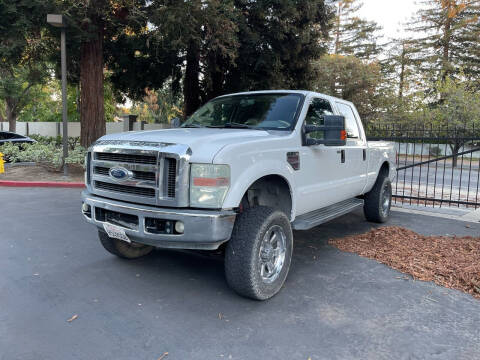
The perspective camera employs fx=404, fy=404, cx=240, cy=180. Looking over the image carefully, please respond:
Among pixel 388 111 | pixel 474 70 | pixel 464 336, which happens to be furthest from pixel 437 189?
pixel 474 70

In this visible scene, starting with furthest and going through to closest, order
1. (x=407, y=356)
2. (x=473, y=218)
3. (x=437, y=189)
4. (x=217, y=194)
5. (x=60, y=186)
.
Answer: (x=437, y=189), (x=60, y=186), (x=473, y=218), (x=217, y=194), (x=407, y=356)

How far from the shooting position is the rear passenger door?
5.60m

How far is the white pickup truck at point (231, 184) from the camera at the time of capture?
3400mm

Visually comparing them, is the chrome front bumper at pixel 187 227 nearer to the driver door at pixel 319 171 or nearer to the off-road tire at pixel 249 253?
the off-road tire at pixel 249 253

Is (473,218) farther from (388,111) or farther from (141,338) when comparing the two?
(388,111)

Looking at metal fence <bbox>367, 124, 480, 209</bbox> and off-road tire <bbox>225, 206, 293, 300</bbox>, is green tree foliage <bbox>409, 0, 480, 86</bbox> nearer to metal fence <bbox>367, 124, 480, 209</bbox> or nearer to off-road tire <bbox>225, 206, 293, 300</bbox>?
metal fence <bbox>367, 124, 480, 209</bbox>

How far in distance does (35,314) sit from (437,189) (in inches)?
493

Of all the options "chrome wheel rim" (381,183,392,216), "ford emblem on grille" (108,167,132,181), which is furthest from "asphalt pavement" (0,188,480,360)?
"chrome wheel rim" (381,183,392,216)

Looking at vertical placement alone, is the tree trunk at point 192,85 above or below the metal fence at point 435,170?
above

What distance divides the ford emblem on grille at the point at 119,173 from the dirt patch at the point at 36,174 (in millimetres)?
8012

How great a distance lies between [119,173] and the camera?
3.76m

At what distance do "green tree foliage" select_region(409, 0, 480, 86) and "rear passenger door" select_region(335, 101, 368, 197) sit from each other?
119ft

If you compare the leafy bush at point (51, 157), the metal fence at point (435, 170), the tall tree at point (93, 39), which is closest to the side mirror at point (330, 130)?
the metal fence at point (435, 170)

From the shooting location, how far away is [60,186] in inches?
420
